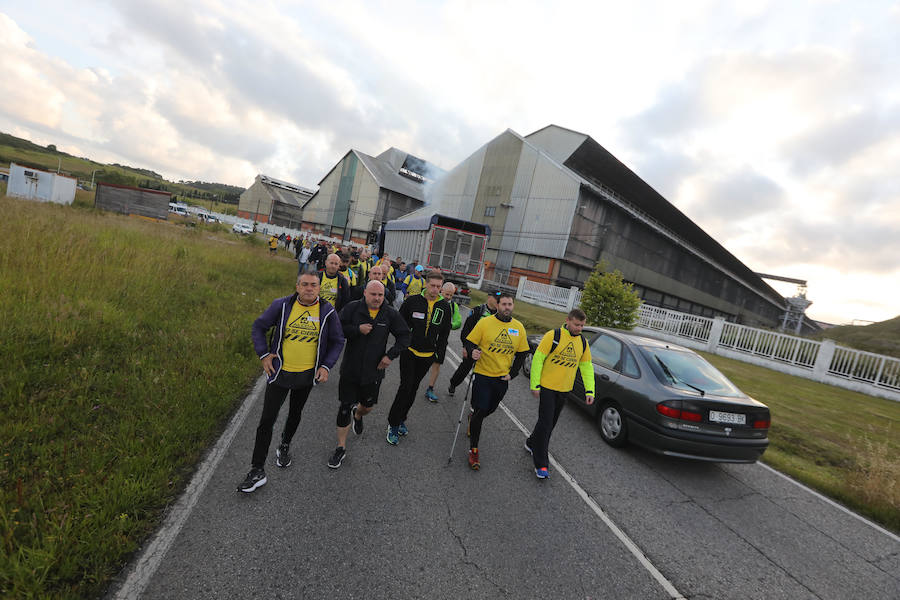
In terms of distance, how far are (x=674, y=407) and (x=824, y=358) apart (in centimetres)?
1246

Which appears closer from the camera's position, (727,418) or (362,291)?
(727,418)

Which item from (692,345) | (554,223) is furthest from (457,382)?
(554,223)

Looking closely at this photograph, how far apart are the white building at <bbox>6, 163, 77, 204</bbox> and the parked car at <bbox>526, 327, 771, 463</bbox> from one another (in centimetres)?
3613

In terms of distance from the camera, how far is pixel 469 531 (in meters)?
3.18

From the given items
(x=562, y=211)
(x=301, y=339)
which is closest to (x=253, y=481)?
(x=301, y=339)

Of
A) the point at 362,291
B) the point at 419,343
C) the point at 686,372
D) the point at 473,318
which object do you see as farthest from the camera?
the point at 362,291

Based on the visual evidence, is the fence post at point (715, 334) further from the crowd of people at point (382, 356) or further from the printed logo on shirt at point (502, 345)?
the printed logo on shirt at point (502, 345)

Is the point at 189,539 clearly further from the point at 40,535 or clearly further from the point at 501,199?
the point at 501,199

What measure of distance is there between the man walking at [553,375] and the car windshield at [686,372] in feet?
4.20

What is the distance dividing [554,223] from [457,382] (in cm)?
2739

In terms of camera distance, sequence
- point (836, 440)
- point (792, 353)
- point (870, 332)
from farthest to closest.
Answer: point (870, 332)
point (792, 353)
point (836, 440)

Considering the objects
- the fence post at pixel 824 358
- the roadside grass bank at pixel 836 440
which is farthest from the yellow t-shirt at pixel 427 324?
the fence post at pixel 824 358

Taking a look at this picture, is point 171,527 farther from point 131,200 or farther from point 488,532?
point 131,200

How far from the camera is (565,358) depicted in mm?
4438
